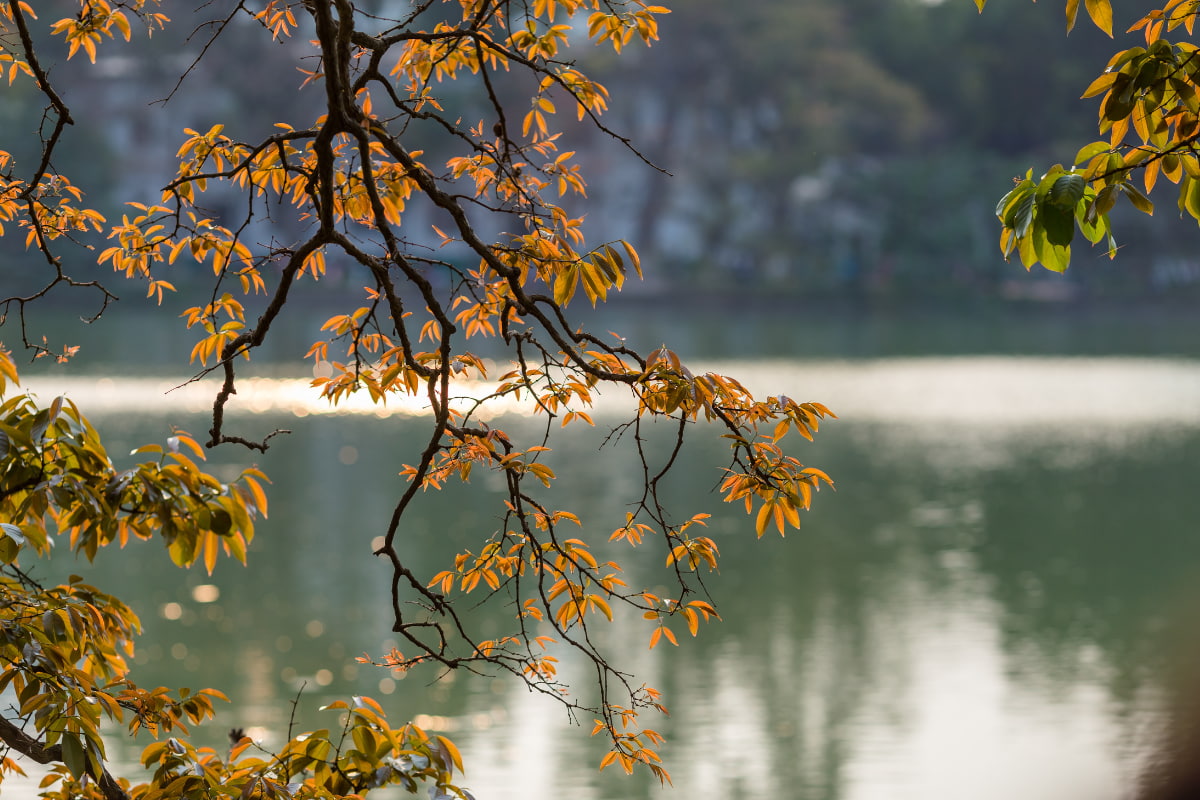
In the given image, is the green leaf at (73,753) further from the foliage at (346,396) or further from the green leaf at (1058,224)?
the green leaf at (1058,224)

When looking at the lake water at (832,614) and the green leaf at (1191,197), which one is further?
the lake water at (832,614)

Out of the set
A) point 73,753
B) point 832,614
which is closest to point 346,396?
point 73,753

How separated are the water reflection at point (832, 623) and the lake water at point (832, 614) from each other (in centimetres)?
2

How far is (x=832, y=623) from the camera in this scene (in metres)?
7.29

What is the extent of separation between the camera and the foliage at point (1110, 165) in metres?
1.48

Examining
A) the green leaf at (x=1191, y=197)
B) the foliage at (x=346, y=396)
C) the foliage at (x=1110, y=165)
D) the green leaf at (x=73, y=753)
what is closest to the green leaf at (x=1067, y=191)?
the foliage at (x=1110, y=165)

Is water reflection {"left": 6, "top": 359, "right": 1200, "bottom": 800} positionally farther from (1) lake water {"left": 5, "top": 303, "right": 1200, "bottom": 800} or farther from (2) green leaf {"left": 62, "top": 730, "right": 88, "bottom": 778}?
(2) green leaf {"left": 62, "top": 730, "right": 88, "bottom": 778}

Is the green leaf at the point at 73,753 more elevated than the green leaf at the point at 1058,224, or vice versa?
the green leaf at the point at 1058,224

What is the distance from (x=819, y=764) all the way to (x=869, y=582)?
2.87 m

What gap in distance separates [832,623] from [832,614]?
0.17 meters

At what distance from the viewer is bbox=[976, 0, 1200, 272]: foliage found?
Answer: 148cm

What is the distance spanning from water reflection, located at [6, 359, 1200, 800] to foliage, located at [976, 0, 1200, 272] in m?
3.89

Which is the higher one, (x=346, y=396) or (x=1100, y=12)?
(x=1100, y=12)

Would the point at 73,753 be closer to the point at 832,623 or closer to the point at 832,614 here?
the point at 832,623
